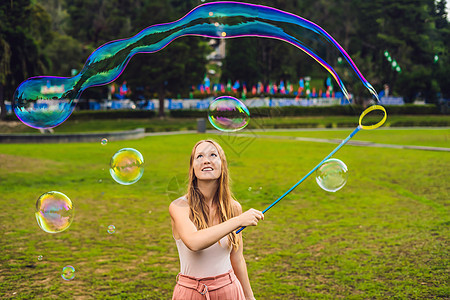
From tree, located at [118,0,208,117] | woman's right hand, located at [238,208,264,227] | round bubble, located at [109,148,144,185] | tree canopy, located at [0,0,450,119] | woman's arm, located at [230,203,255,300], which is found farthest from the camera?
Result: tree, located at [118,0,208,117]

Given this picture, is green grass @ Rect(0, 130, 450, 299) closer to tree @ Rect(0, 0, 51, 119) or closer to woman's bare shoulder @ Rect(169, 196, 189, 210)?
woman's bare shoulder @ Rect(169, 196, 189, 210)

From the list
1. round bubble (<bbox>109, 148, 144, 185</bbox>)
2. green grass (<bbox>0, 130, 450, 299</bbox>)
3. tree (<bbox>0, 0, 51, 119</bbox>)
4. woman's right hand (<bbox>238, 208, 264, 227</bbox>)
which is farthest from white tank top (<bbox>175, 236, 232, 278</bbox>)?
tree (<bbox>0, 0, 51, 119</bbox>)

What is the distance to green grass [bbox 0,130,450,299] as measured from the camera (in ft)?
17.9

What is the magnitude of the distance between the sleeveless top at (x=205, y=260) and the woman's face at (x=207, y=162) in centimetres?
35

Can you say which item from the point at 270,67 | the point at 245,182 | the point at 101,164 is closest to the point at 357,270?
the point at 245,182

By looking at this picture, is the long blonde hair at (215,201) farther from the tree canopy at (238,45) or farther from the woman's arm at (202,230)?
the tree canopy at (238,45)

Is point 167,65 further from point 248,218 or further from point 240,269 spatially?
point 248,218

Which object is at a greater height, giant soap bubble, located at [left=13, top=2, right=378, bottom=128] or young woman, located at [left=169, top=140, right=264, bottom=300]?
giant soap bubble, located at [left=13, top=2, right=378, bottom=128]

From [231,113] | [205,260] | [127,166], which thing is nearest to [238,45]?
[231,113]

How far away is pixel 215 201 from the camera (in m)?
2.81

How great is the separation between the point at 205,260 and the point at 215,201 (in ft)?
1.08

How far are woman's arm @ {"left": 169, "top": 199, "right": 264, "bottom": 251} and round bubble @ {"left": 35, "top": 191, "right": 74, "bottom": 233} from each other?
8.34ft

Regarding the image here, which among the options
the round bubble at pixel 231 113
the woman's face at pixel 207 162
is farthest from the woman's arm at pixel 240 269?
the round bubble at pixel 231 113

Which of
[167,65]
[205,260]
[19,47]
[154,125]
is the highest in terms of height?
[19,47]
